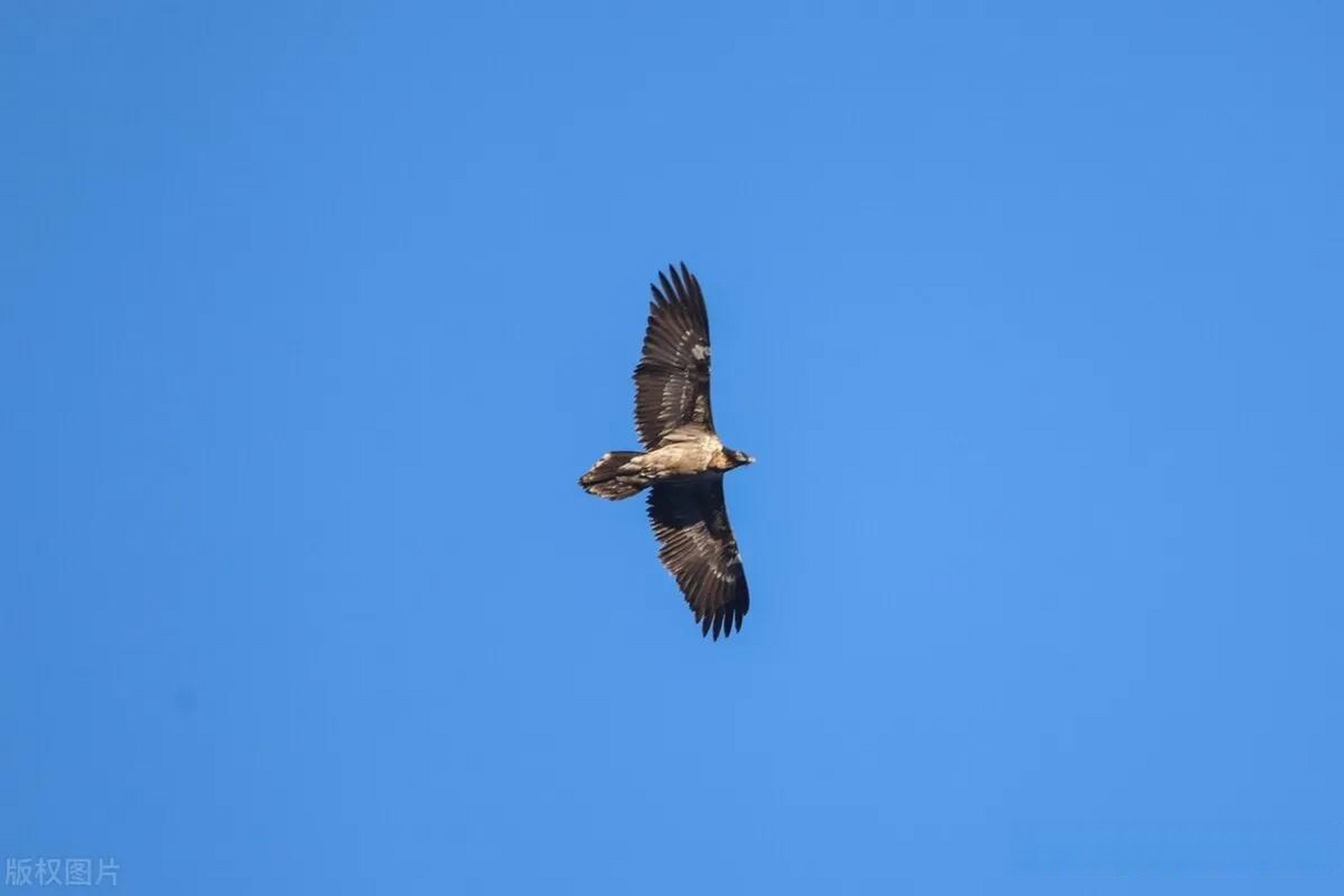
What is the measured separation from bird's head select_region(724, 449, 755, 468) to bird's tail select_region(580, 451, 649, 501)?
6.01ft

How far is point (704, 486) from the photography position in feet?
129

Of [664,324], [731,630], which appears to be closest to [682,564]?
[731,630]

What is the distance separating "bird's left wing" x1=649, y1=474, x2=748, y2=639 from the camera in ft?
129

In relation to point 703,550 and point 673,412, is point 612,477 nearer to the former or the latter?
point 673,412

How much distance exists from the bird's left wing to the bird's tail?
1.63 meters

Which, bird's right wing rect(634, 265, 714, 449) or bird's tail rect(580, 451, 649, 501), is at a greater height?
bird's right wing rect(634, 265, 714, 449)

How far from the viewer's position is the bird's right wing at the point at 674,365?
37.7 m

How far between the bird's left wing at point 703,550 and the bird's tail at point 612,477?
1.63 meters

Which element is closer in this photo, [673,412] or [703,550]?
[673,412]

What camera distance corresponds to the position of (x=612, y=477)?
37.4 metres

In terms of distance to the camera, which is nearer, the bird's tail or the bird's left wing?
the bird's tail

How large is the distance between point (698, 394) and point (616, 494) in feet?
7.88

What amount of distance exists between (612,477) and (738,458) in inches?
103

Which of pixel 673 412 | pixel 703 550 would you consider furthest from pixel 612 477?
pixel 703 550
